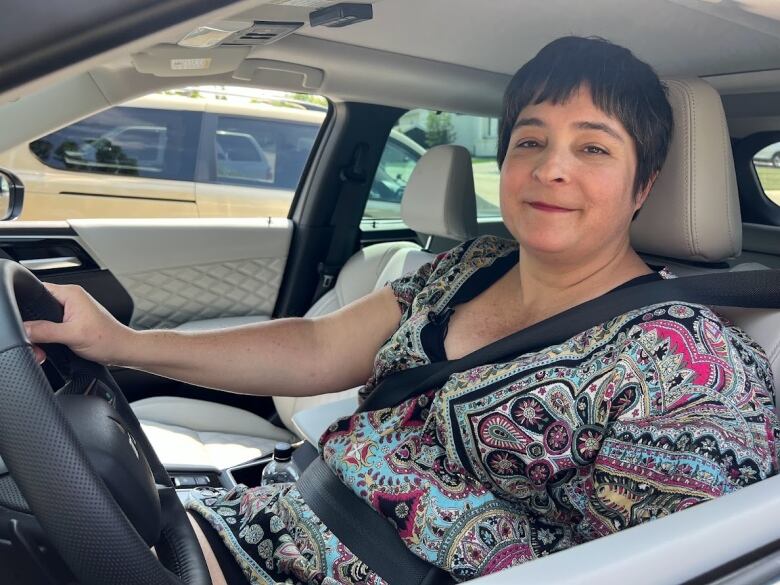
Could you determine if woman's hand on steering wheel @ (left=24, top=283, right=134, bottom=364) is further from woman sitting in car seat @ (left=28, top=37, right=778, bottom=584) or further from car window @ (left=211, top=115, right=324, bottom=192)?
car window @ (left=211, top=115, right=324, bottom=192)

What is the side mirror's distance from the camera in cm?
Answer: 280

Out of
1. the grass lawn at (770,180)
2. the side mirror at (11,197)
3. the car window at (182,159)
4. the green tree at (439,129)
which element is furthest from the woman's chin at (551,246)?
the side mirror at (11,197)

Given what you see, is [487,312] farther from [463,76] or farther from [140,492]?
[463,76]

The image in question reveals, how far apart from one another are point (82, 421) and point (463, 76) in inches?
67.2

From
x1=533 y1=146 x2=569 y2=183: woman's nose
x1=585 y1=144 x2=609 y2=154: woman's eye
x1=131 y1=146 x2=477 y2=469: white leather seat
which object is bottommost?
x1=131 y1=146 x2=477 y2=469: white leather seat

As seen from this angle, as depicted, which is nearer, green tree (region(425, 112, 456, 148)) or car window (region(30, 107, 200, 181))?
green tree (region(425, 112, 456, 148))

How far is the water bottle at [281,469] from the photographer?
1.99 m

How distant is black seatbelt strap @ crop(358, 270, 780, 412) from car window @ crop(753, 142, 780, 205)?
107cm

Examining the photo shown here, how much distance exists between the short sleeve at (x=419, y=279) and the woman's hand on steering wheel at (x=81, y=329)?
1.92 feet

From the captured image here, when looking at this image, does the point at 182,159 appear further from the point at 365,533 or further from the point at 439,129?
the point at 365,533

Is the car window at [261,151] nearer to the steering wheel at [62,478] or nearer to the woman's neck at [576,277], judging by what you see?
the woman's neck at [576,277]

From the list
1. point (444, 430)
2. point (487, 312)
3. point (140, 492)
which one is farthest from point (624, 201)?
point (140, 492)

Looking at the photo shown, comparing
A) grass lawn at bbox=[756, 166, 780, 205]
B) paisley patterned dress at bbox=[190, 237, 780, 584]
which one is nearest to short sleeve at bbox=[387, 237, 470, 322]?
paisley patterned dress at bbox=[190, 237, 780, 584]

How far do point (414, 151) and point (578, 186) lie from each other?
176cm
